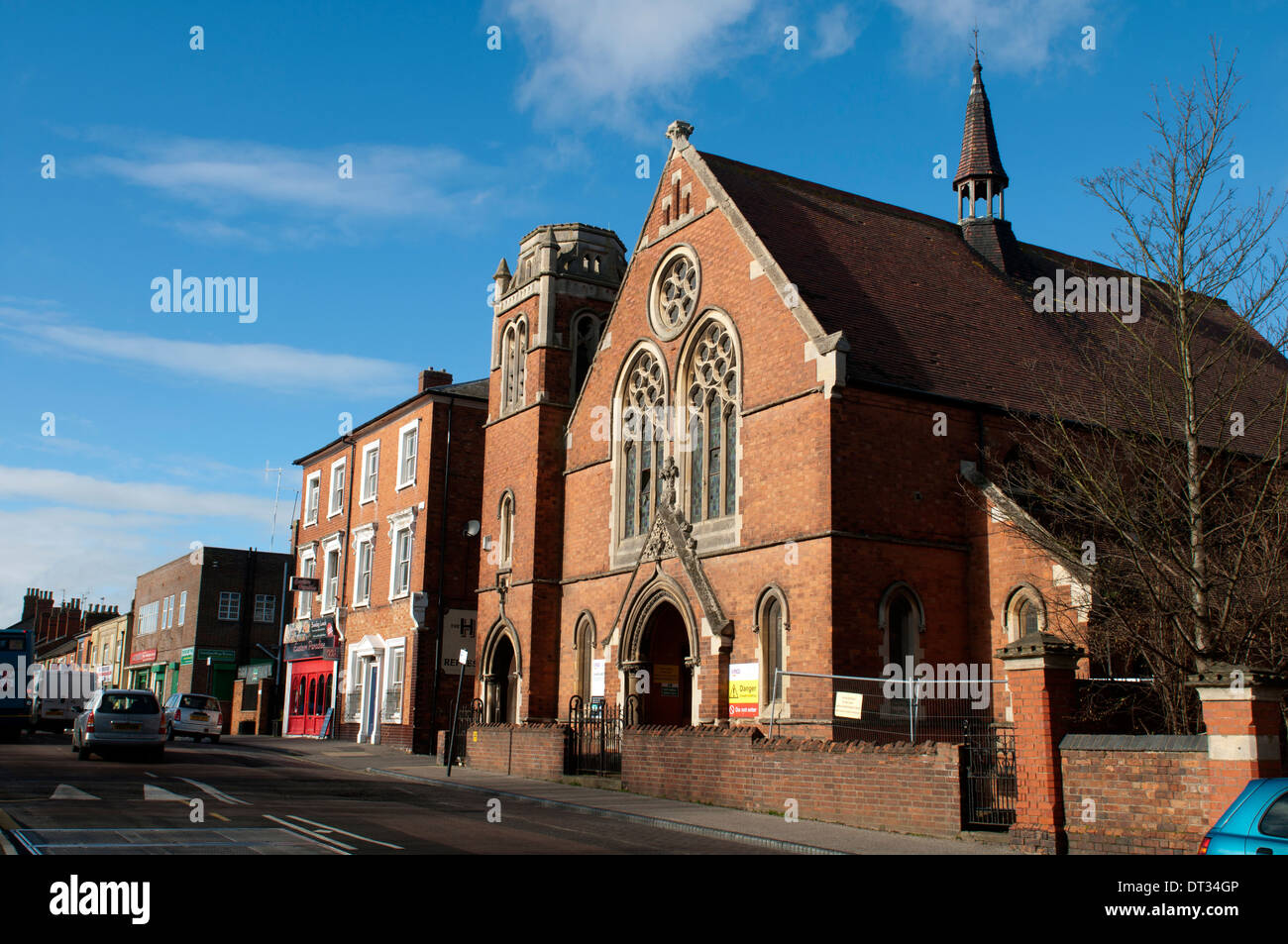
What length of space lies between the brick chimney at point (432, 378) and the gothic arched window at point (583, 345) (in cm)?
1205

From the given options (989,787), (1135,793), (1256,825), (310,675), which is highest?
(310,675)

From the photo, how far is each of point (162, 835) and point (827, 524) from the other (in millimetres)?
12640

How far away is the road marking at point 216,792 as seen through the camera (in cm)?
1591

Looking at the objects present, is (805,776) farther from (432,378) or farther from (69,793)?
(432,378)

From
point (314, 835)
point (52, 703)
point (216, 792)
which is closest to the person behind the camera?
point (314, 835)

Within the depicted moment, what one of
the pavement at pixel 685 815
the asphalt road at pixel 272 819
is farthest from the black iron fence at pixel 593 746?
the asphalt road at pixel 272 819

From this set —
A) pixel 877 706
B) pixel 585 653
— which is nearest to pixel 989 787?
pixel 877 706

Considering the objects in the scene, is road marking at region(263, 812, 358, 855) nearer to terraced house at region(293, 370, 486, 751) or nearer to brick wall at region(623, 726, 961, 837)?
brick wall at region(623, 726, 961, 837)

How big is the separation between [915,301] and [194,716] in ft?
87.2

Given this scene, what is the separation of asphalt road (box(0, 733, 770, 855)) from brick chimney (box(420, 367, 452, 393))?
21.4 meters

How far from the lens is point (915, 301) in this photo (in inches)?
1027

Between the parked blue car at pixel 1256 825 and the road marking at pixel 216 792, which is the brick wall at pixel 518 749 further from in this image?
the parked blue car at pixel 1256 825

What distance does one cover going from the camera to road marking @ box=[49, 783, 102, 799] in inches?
622

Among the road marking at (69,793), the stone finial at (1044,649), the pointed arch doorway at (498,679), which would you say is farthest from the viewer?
the pointed arch doorway at (498,679)
